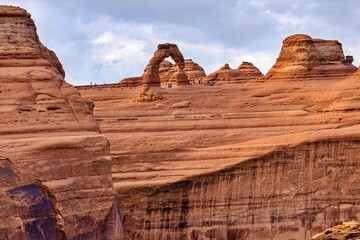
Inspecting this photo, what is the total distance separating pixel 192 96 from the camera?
181 feet

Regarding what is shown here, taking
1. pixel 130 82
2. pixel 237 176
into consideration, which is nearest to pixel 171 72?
pixel 130 82

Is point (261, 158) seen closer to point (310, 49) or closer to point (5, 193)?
point (5, 193)

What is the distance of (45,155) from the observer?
23.8 meters

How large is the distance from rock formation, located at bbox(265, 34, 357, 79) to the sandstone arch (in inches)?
282

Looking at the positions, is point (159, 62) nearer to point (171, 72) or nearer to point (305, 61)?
point (305, 61)

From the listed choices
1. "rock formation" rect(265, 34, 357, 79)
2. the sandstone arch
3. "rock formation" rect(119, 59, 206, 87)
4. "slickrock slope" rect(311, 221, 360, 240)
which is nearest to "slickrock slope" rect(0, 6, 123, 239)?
"slickrock slope" rect(311, 221, 360, 240)

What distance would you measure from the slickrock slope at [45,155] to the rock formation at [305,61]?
106ft

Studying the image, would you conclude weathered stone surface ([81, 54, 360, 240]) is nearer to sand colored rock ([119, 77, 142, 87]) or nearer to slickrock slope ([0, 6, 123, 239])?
slickrock slope ([0, 6, 123, 239])

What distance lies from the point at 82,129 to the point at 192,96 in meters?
29.4

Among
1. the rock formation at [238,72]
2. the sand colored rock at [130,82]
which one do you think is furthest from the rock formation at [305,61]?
the rock formation at [238,72]

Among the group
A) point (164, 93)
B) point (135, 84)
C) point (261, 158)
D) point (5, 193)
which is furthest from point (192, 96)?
point (5, 193)

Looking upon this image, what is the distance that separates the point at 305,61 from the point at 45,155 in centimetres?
3739

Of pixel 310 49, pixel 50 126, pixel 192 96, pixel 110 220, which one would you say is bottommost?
pixel 110 220

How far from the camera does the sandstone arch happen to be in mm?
60219
